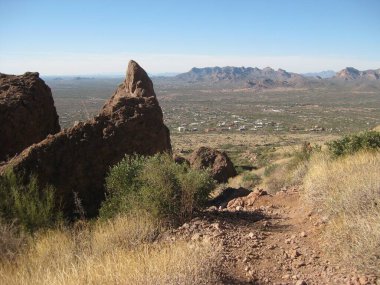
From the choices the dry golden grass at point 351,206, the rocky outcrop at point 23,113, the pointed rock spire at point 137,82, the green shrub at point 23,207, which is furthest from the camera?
the pointed rock spire at point 137,82

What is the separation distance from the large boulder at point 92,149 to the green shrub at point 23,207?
84 cm

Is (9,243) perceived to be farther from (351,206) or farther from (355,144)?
(355,144)

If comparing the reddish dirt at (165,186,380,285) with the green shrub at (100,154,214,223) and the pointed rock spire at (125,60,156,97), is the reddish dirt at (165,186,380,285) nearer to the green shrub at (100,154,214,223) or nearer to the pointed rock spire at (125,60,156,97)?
the green shrub at (100,154,214,223)

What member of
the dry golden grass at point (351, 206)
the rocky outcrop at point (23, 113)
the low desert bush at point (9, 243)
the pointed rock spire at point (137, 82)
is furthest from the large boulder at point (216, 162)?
the low desert bush at point (9, 243)

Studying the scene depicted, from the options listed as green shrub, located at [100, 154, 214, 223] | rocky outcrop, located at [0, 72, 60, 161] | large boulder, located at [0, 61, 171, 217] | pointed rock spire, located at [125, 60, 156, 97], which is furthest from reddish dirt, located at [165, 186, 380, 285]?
pointed rock spire, located at [125, 60, 156, 97]

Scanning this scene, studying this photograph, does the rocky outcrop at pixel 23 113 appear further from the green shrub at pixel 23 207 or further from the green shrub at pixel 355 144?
the green shrub at pixel 355 144

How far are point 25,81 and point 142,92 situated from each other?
26.8 ft

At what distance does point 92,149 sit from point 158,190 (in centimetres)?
341

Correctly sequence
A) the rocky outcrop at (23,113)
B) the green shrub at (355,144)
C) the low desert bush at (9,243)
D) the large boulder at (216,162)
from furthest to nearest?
1. the large boulder at (216,162)
2. the rocky outcrop at (23,113)
3. the green shrub at (355,144)
4. the low desert bush at (9,243)

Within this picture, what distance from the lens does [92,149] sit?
395 inches

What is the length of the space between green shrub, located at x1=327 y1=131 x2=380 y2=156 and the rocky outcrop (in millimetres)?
8416

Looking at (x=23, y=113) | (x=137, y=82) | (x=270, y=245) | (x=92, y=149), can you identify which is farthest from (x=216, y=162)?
(x=270, y=245)

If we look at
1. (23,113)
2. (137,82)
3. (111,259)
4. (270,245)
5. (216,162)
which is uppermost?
(137,82)

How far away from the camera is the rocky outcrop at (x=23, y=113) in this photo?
11.2m
